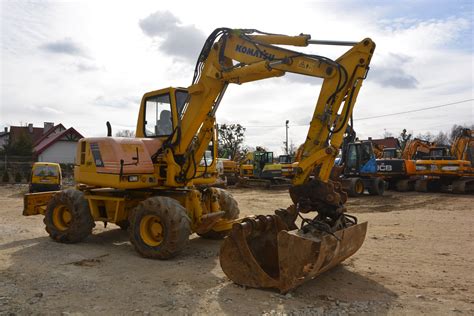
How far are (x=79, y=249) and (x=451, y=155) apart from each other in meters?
21.5

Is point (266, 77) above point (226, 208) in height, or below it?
above

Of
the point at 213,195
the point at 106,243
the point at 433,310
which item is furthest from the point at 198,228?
the point at 433,310

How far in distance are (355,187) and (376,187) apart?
1064 mm

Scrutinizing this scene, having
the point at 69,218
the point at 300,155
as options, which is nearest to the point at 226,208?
the point at 300,155

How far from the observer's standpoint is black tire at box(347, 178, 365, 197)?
20250 mm

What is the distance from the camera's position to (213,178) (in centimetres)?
902

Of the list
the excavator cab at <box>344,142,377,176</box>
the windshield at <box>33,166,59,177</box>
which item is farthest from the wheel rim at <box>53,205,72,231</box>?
the excavator cab at <box>344,142,377,176</box>

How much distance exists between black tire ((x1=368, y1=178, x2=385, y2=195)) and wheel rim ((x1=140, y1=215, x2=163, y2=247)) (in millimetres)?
15311

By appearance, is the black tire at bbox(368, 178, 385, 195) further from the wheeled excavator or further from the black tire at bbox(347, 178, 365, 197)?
the black tire at bbox(347, 178, 365, 197)

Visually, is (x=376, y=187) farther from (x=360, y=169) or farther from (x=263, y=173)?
(x=263, y=173)

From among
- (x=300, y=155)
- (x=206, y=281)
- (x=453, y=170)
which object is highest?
(x=300, y=155)

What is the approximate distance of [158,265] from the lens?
22.9ft

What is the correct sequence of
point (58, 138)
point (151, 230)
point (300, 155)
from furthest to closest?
point (58, 138) < point (151, 230) < point (300, 155)

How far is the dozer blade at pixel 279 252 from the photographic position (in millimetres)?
5254
